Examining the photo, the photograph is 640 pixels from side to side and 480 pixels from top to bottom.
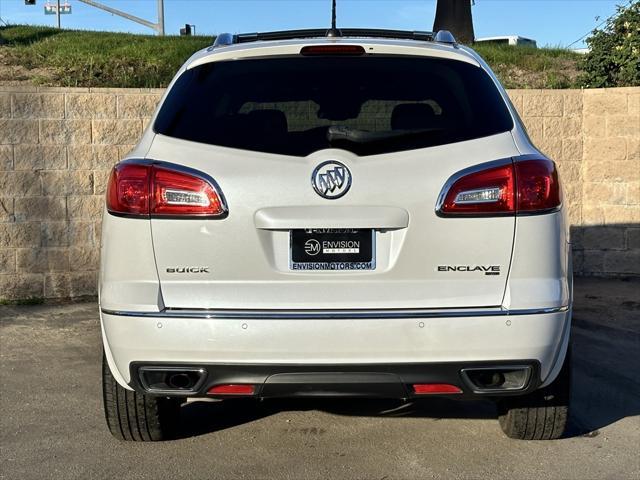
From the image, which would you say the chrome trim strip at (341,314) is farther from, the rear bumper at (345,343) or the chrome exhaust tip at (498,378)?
the chrome exhaust tip at (498,378)

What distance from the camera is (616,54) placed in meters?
9.27

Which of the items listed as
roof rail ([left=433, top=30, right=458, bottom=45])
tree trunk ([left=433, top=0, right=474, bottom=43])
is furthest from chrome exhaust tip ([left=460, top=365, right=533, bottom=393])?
tree trunk ([left=433, top=0, right=474, bottom=43])

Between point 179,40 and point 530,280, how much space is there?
9.92 metres

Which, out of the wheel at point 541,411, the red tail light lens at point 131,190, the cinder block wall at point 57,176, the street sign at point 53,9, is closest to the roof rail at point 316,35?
the red tail light lens at point 131,190

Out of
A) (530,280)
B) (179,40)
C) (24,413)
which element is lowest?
(24,413)

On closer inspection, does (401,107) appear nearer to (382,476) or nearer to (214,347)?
(214,347)

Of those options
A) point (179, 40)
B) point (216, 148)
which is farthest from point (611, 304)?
point (179, 40)

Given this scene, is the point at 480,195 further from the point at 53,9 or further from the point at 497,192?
the point at 53,9

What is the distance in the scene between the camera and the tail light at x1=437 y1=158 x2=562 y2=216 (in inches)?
125

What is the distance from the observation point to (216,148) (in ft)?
10.6

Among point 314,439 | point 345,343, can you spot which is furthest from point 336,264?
point 314,439

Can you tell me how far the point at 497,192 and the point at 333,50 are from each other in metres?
0.95

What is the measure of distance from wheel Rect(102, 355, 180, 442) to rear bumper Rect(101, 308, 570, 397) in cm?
61

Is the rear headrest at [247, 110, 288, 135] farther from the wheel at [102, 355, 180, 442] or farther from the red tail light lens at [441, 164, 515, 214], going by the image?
the wheel at [102, 355, 180, 442]
